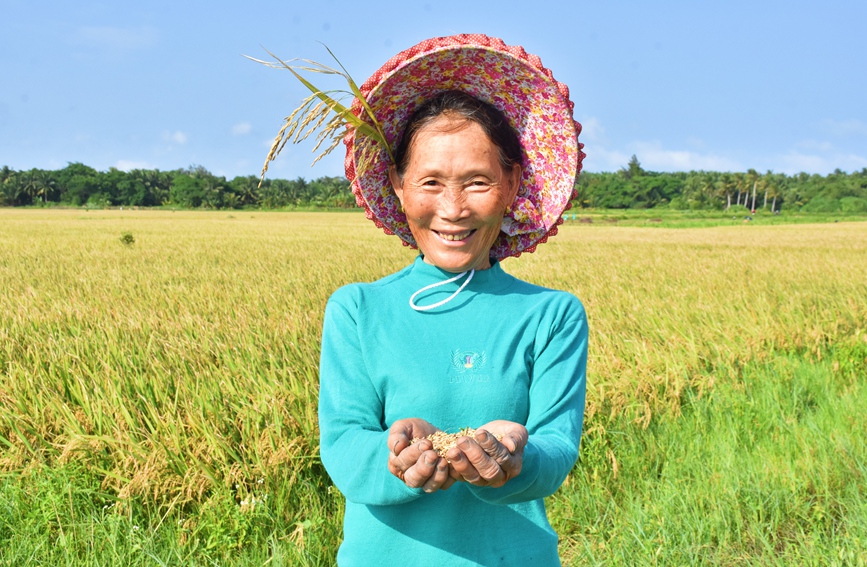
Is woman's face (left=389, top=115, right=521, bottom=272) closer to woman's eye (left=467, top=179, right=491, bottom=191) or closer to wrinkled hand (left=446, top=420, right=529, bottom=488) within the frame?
woman's eye (left=467, top=179, right=491, bottom=191)

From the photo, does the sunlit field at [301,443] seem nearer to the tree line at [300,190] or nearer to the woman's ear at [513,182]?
the woman's ear at [513,182]

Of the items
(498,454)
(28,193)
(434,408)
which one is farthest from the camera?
(28,193)

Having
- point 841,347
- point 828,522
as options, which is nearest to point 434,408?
point 828,522

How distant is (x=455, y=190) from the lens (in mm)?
1504

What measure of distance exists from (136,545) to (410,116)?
6.12 ft

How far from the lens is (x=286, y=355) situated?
13.5 ft

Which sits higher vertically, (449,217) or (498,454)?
(449,217)

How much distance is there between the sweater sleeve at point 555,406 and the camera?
1.24 m

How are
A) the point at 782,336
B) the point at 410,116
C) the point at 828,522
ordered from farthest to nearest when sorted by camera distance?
1. the point at 782,336
2. the point at 828,522
3. the point at 410,116

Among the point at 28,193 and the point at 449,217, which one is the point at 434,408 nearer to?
the point at 449,217

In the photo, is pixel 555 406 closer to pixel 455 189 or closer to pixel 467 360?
pixel 467 360

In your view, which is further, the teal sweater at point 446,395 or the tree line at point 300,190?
the tree line at point 300,190

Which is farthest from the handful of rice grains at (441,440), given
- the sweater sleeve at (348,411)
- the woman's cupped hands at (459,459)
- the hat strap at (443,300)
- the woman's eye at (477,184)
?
the woman's eye at (477,184)

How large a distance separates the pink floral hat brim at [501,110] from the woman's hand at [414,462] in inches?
25.7
